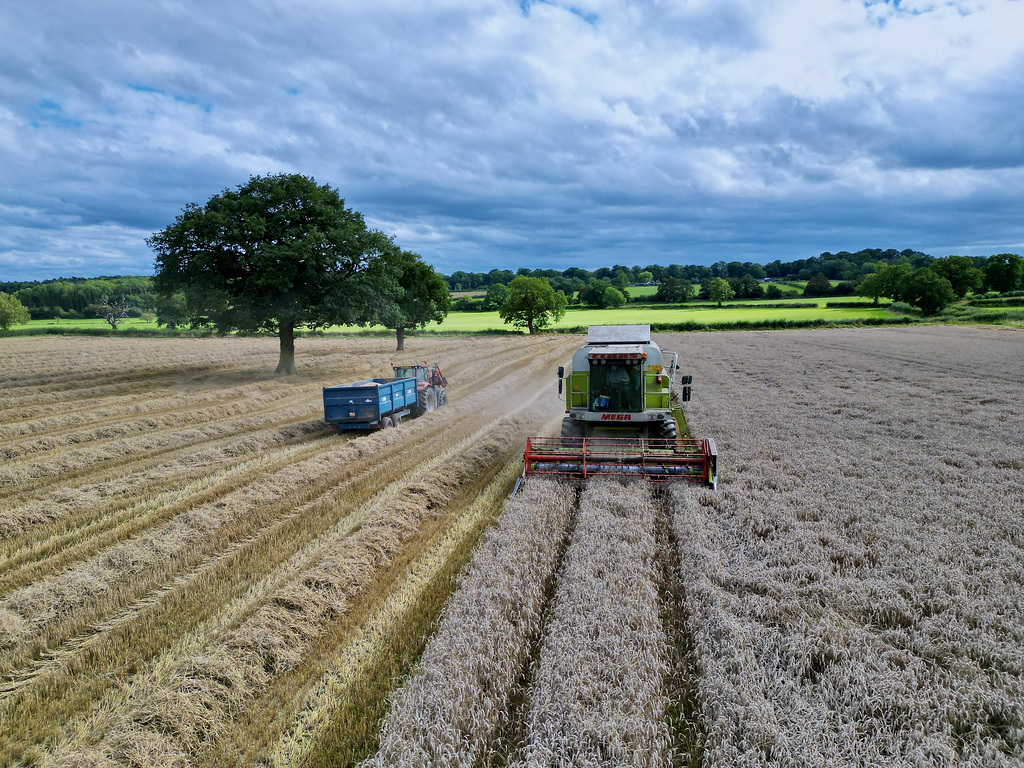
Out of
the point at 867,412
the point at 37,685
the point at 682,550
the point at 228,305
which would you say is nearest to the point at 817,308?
the point at 867,412

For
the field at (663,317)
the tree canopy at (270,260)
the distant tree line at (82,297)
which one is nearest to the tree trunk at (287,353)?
the tree canopy at (270,260)

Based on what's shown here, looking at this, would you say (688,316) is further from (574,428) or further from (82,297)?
(82,297)

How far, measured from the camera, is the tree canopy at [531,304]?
223ft

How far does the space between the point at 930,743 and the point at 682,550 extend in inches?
140

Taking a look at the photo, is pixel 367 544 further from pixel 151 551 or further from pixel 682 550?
pixel 682 550

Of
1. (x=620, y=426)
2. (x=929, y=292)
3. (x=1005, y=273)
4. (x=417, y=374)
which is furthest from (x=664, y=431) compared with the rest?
(x=1005, y=273)

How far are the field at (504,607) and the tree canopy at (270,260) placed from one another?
1425 cm

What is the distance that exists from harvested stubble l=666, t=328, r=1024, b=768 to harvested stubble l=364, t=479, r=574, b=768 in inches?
72.5

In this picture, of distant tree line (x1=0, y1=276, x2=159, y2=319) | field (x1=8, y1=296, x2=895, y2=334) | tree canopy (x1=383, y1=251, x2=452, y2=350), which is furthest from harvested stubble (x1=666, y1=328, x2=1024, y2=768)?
distant tree line (x1=0, y1=276, x2=159, y2=319)

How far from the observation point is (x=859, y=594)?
6359 mm

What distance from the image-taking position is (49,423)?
57.4ft

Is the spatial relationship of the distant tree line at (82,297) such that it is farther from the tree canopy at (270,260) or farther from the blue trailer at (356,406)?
the blue trailer at (356,406)

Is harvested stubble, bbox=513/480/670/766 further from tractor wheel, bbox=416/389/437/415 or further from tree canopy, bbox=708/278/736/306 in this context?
tree canopy, bbox=708/278/736/306

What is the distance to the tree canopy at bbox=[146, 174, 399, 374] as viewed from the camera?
26.3 metres
